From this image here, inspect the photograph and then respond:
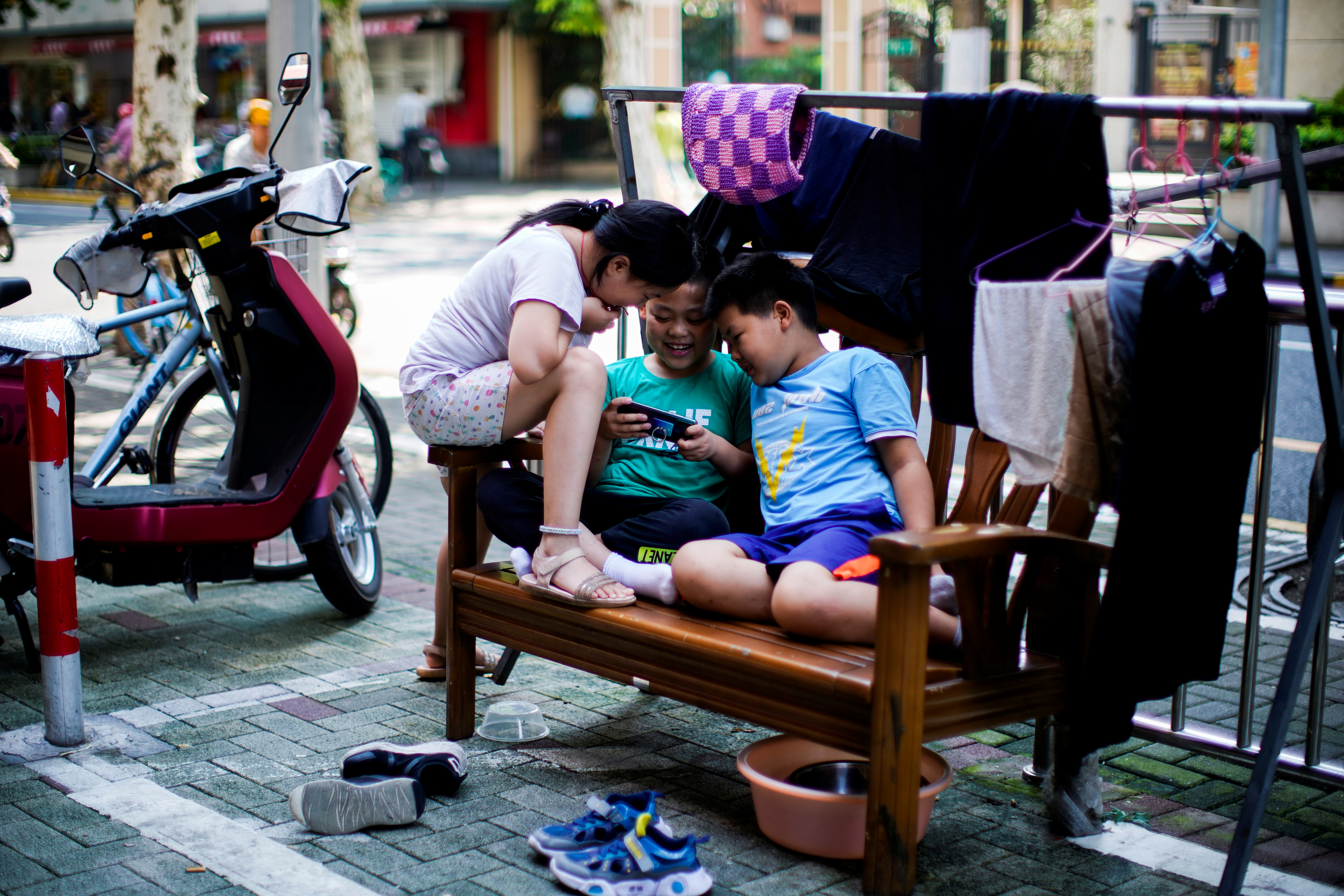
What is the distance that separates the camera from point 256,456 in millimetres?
4488

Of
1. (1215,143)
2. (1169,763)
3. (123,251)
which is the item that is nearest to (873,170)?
(1215,143)

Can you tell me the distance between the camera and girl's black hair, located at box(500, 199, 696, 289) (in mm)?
3332

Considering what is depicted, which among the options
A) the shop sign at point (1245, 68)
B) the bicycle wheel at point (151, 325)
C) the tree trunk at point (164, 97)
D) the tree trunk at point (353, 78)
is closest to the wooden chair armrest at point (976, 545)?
the bicycle wheel at point (151, 325)

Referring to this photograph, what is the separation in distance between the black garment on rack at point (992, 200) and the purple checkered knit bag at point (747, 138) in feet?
1.99

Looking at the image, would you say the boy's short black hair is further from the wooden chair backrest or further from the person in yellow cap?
the person in yellow cap

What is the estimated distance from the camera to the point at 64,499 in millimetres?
3416

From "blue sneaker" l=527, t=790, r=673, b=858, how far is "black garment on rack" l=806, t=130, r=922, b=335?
4.60 ft

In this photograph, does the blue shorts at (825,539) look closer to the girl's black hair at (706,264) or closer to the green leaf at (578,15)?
the girl's black hair at (706,264)

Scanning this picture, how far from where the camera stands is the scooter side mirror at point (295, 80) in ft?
14.3

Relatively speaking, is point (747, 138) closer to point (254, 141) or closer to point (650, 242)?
point (650, 242)

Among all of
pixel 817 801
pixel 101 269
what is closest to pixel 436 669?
pixel 817 801

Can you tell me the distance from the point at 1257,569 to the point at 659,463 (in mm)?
1500

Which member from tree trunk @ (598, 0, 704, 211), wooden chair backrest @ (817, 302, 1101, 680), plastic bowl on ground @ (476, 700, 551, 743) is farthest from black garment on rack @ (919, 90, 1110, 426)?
tree trunk @ (598, 0, 704, 211)

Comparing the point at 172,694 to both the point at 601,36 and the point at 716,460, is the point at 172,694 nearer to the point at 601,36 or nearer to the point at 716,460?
the point at 716,460
